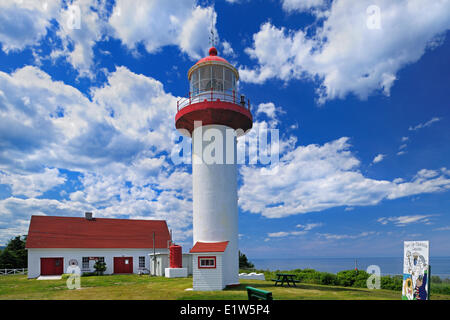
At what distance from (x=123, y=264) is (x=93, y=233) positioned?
4.17 m

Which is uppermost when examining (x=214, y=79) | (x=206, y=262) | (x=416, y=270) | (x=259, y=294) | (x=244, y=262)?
(x=214, y=79)

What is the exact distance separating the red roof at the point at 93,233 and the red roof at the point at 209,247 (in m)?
15.3

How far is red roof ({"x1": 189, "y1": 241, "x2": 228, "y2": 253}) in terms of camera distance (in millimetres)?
16203

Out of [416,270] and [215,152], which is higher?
[215,152]

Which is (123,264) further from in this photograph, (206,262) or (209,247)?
(206,262)

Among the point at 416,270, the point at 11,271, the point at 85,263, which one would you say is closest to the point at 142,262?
the point at 85,263

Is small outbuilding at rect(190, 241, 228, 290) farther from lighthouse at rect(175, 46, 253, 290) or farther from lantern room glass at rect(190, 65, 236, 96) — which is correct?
lantern room glass at rect(190, 65, 236, 96)

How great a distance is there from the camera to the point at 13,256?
3406 cm

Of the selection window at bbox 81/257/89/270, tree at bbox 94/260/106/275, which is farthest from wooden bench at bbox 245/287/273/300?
window at bbox 81/257/89/270

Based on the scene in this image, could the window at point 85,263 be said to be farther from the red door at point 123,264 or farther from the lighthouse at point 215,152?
the lighthouse at point 215,152
